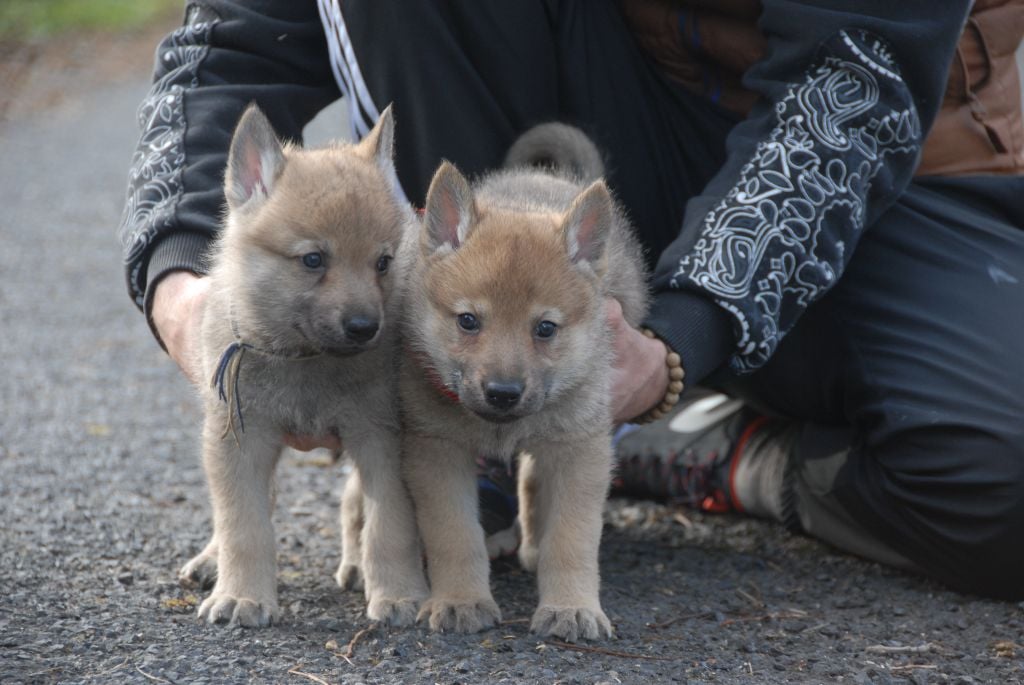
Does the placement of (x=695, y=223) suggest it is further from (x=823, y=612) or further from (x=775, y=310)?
(x=823, y=612)

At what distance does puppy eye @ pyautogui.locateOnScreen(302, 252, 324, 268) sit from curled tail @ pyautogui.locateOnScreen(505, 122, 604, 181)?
1.16m

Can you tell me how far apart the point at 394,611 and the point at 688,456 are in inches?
65.7

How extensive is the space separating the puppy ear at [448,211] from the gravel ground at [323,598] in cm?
103

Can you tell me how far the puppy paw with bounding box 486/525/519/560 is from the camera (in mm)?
3832

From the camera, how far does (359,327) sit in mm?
2943

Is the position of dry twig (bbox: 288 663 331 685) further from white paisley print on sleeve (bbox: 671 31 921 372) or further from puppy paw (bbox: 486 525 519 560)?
white paisley print on sleeve (bbox: 671 31 921 372)

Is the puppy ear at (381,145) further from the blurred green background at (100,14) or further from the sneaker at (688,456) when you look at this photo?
the blurred green background at (100,14)

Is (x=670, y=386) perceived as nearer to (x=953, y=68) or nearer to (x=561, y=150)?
(x=561, y=150)

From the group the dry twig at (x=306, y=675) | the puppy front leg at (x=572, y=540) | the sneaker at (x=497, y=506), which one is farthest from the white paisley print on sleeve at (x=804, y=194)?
the dry twig at (x=306, y=675)

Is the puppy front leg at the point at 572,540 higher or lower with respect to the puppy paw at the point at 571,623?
higher

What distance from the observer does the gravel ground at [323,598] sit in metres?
2.89

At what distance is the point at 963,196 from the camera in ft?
13.2

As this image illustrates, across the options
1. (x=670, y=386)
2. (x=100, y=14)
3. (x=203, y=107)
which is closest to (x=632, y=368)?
(x=670, y=386)

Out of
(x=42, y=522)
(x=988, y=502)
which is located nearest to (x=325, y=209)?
(x=42, y=522)
